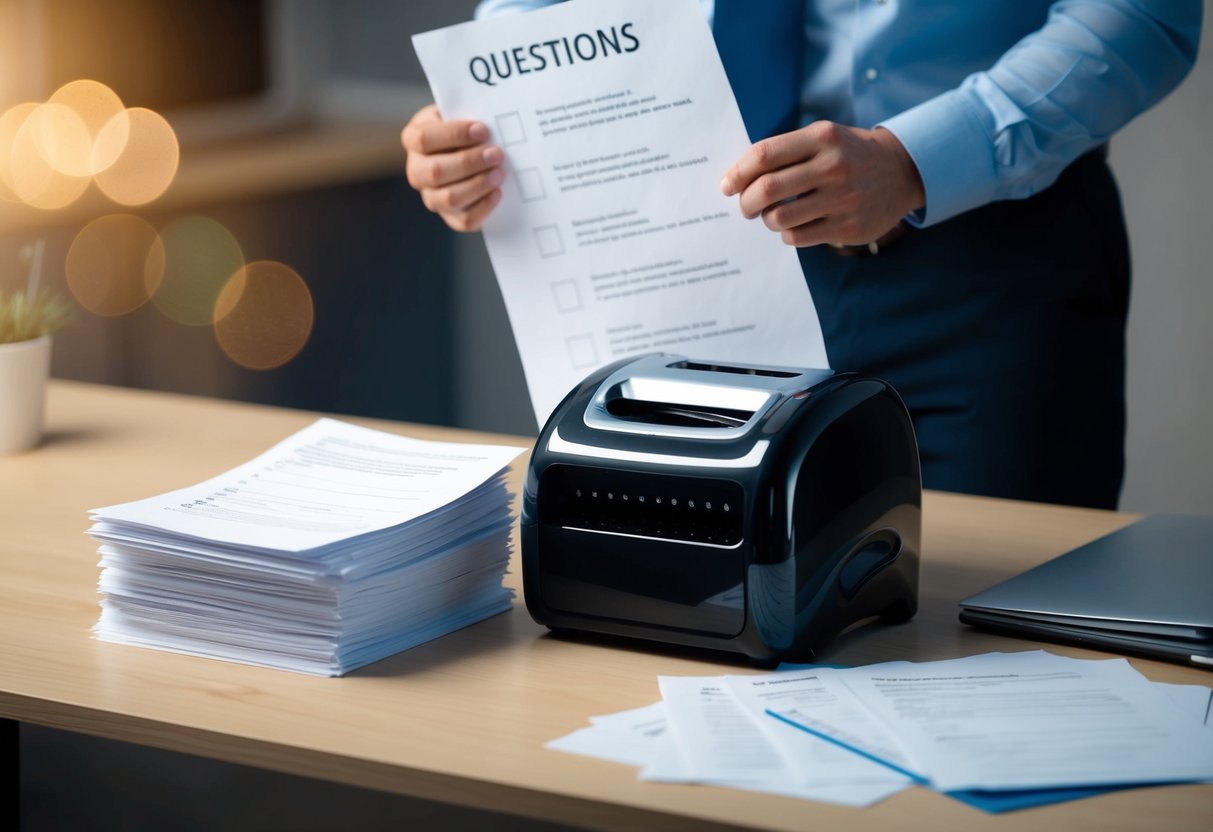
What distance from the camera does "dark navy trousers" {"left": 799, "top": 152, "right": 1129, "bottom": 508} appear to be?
148cm

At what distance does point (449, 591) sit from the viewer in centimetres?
102

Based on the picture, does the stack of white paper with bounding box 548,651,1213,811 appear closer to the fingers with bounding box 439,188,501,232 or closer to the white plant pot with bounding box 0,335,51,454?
the fingers with bounding box 439,188,501,232

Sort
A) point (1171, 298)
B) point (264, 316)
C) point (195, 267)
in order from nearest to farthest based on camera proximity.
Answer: point (1171, 298) < point (195, 267) < point (264, 316)

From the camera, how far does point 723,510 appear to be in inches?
35.9

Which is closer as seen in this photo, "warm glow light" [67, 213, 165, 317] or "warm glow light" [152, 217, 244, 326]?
"warm glow light" [67, 213, 165, 317]

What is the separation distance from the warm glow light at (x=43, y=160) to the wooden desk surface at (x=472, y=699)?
1.65 m

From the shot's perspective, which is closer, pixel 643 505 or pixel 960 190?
pixel 643 505

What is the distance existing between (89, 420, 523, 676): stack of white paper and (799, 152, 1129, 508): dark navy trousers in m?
0.59

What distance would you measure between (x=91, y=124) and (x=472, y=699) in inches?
96.2

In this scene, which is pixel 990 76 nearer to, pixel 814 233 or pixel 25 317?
pixel 814 233

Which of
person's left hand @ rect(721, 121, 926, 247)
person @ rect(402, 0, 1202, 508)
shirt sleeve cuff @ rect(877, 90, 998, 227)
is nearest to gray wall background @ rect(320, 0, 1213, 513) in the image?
person @ rect(402, 0, 1202, 508)

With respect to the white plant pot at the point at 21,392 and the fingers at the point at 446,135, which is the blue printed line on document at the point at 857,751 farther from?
the white plant pot at the point at 21,392

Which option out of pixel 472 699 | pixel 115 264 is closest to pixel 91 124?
pixel 115 264

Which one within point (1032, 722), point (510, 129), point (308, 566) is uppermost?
point (510, 129)
